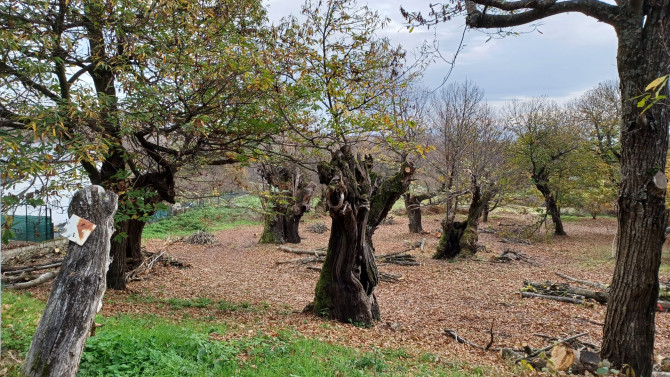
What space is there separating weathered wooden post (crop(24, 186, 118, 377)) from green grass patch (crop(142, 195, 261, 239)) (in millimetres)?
18361

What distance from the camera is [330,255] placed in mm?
8180

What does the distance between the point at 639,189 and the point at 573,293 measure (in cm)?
703

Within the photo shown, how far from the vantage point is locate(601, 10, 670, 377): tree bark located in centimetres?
480

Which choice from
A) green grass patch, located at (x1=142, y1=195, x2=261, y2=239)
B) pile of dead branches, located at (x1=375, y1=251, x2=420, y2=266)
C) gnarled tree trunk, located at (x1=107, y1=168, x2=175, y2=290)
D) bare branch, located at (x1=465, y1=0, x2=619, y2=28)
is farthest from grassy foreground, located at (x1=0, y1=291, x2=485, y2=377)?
green grass patch, located at (x1=142, y1=195, x2=261, y2=239)

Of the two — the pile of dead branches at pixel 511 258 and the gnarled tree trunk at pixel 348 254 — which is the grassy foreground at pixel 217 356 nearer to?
the gnarled tree trunk at pixel 348 254

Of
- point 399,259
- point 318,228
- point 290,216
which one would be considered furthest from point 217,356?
point 318,228

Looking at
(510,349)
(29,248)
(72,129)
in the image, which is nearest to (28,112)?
(72,129)

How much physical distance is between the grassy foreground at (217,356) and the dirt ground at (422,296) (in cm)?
62

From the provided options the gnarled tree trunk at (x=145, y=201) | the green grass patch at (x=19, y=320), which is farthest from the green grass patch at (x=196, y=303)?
the green grass patch at (x=19, y=320)

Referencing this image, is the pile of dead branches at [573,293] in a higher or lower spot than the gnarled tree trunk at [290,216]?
lower

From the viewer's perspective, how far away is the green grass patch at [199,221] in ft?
78.4

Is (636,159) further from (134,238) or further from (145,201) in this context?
(134,238)

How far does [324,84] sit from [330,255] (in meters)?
3.39

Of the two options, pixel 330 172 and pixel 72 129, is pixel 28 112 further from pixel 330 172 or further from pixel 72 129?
pixel 330 172
